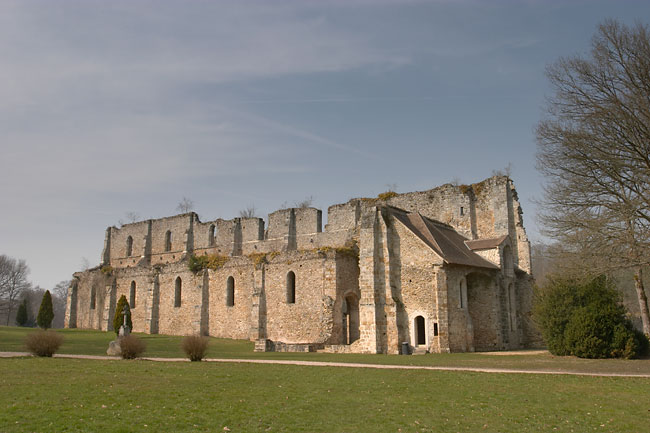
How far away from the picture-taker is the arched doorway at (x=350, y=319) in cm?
2938

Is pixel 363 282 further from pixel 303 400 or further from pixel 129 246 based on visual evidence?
pixel 129 246

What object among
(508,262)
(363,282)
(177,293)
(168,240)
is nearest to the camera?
(363,282)

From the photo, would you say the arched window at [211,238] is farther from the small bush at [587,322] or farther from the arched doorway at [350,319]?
the small bush at [587,322]

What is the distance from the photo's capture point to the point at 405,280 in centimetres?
2638

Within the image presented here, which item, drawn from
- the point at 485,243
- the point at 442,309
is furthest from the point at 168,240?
the point at 442,309

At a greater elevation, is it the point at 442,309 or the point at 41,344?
the point at 442,309

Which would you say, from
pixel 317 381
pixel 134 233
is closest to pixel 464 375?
pixel 317 381

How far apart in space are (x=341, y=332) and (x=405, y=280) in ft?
16.0

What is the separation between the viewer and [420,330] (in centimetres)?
2616

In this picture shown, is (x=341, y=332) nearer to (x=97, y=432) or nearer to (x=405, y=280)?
(x=405, y=280)

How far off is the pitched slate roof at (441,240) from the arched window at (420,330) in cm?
327

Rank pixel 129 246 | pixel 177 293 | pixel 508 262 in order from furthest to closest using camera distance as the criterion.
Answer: pixel 129 246
pixel 177 293
pixel 508 262

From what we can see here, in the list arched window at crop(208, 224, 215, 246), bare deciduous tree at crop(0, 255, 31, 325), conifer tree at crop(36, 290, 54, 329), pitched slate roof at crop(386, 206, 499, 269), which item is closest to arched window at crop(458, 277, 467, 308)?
pitched slate roof at crop(386, 206, 499, 269)

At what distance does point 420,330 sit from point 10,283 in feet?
206
